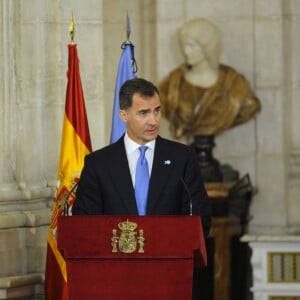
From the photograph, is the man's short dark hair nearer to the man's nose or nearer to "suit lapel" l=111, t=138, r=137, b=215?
the man's nose

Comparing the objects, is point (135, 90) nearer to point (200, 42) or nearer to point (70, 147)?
point (70, 147)

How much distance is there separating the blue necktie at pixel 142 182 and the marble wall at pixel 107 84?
311cm

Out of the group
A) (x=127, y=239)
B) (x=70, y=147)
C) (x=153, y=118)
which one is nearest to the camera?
(x=127, y=239)

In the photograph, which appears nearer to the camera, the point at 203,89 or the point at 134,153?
the point at 134,153

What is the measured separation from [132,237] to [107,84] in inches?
175

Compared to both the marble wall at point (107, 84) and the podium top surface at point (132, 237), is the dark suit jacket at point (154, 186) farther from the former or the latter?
the marble wall at point (107, 84)

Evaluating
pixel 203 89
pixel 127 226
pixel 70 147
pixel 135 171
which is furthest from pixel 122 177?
pixel 203 89

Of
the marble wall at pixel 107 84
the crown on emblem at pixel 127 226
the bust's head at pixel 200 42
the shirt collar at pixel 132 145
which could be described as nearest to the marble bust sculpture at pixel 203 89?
the bust's head at pixel 200 42

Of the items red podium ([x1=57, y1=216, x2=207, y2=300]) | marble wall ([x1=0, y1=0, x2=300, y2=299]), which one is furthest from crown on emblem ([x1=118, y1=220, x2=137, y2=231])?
marble wall ([x1=0, y1=0, x2=300, y2=299])

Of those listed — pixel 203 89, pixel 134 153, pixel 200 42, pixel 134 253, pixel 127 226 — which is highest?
pixel 200 42

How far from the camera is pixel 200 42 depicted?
9.76 meters

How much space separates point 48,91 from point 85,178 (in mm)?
3302

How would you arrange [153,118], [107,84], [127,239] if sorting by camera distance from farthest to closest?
[107,84]
[153,118]
[127,239]

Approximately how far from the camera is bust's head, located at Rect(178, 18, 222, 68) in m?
9.74
